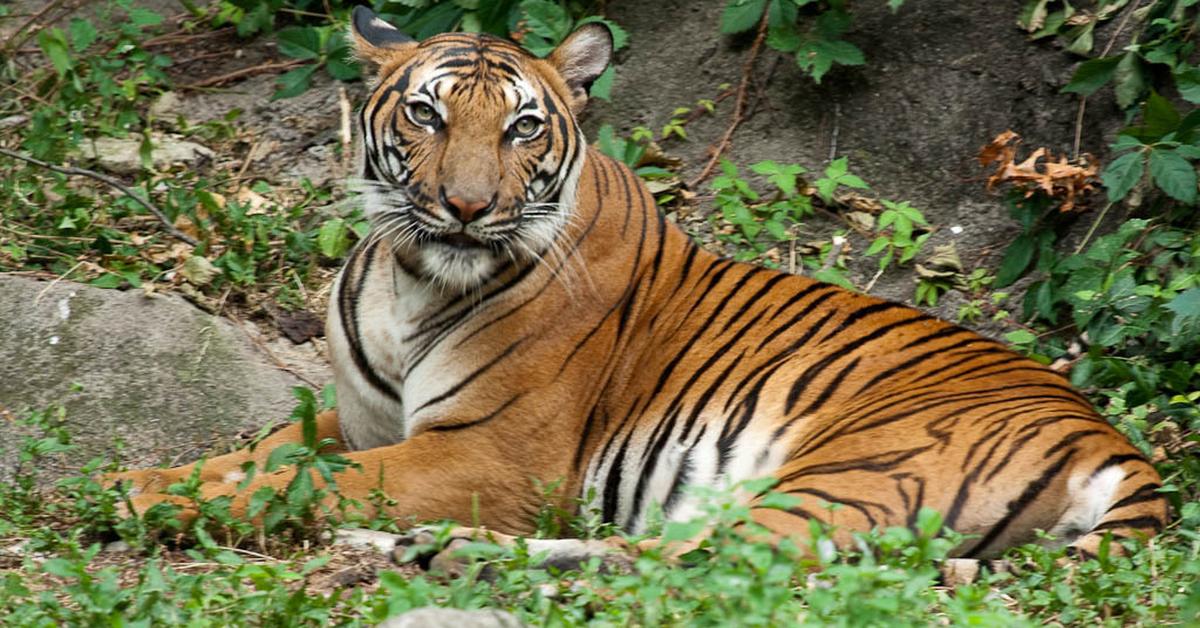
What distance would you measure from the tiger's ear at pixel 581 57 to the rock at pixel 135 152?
2734 mm

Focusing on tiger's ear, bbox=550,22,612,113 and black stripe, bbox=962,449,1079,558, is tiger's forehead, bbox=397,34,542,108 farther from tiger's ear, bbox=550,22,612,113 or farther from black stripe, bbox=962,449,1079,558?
black stripe, bbox=962,449,1079,558

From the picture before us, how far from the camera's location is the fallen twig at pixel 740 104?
21.9 ft

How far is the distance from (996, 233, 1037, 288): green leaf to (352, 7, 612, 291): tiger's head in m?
2.05

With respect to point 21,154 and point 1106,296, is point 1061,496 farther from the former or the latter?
point 21,154

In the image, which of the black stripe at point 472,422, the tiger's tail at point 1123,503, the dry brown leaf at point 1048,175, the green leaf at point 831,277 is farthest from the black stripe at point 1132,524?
the dry brown leaf at point 1048,175

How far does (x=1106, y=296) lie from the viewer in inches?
204

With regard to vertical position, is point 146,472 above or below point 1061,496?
below

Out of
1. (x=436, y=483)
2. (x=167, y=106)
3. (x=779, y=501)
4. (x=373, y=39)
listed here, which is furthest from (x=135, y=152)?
(x=779, y=501)

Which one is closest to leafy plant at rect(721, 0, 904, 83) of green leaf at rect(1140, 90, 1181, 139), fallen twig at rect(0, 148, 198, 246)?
green leaf at rect(1140, 90, 1181, 139)

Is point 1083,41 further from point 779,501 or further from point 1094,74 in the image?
point 779,501

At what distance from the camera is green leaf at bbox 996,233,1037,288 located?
5805 mm

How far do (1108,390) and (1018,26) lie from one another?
1961 mm

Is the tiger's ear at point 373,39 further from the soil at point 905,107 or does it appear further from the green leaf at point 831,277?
the soil at point 905,107

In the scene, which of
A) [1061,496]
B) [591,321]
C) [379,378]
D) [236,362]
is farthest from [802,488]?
[236,362]
